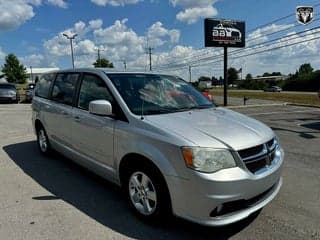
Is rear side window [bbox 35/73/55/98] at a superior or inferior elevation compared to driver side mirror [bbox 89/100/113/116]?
superior

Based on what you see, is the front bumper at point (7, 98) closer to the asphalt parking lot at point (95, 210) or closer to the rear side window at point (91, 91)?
the asphalt parking lot at point (95, 210)

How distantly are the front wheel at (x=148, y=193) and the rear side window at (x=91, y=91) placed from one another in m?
1.08

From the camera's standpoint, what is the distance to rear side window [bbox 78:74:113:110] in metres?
4.70

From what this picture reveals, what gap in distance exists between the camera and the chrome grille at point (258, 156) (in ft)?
11.5

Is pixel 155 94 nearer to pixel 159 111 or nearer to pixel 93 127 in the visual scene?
pixel 159 111

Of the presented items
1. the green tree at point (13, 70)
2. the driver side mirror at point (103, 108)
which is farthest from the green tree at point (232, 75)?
the driver side mirror at point (103, 108)

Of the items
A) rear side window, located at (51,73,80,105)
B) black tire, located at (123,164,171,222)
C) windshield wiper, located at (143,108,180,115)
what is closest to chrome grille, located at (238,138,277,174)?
black tire, located at (123,164,171,222)

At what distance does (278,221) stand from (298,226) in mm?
217

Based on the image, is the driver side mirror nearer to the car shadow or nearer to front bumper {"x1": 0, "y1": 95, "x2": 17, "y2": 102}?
the car shadow

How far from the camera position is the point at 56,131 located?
6230mm

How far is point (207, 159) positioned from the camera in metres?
3.39

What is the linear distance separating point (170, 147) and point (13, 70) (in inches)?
3533

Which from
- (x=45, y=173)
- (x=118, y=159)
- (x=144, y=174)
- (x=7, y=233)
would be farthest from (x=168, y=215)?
(x=45, y=173)

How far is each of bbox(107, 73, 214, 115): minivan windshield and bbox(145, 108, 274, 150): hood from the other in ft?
0.79
